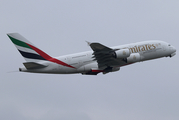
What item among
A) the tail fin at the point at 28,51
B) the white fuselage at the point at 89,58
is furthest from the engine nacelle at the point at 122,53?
the tail fin at the point at 28,51

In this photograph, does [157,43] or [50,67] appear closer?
[50,67]

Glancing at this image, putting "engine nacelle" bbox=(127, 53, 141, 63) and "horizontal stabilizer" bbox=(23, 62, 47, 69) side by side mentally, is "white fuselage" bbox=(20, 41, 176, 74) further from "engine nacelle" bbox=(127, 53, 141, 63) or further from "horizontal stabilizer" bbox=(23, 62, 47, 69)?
"engine nacelle" bbox=(127, 53, 141, 63)

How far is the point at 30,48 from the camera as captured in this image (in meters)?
42.7

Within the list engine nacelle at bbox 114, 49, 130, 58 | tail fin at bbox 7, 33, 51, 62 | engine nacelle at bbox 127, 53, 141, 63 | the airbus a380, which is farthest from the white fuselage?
engine nacelle at bbox 114, 49, 130, 58

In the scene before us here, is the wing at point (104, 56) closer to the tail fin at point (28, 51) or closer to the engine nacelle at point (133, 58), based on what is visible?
the engine nacelle at point (133, 58)

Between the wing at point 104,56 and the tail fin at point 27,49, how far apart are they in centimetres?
746

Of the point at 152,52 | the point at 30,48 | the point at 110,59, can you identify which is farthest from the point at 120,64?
the point at 30,48

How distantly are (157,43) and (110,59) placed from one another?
9.64m

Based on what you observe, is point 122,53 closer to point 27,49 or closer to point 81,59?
point 81,59

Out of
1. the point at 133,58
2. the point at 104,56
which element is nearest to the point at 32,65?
the point at 104,56

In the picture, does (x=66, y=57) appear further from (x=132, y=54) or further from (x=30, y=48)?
(x=132, y=54)

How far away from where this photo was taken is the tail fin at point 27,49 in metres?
42.3

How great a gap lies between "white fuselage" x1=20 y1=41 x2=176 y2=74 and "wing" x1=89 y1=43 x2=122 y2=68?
989mm

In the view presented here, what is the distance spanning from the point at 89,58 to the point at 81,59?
129 centimetres
